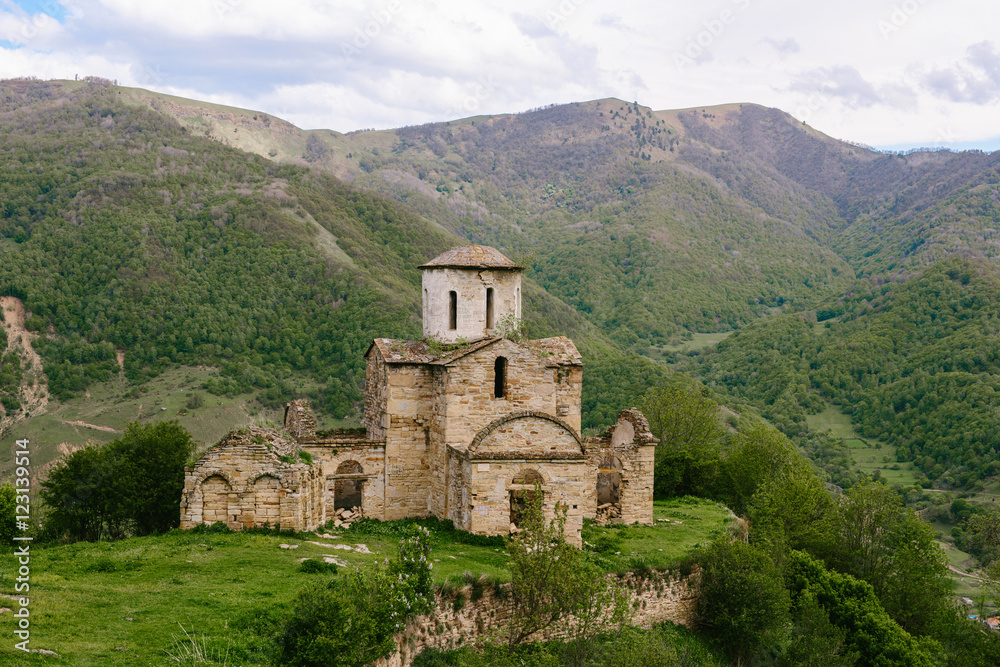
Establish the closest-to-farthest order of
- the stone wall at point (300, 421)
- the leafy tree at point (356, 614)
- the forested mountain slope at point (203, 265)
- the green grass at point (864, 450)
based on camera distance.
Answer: the leafy tree at point (356, 614) < the stone wall at point (300, 421) < the green grass at point (864, 450) < the forested mountain slope at point (203, 265)

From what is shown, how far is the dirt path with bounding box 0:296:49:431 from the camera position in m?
63.2

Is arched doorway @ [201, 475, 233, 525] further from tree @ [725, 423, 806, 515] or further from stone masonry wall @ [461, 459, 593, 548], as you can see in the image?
tree @ [725, 423, 806, 515]

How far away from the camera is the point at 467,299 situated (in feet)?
75.1

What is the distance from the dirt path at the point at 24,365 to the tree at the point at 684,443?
53428 mm

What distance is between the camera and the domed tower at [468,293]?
2283cm

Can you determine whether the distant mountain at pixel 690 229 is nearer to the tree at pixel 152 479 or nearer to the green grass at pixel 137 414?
the green grass at pixel 137 414

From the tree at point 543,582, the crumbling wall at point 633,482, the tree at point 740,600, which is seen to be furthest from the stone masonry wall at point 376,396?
the tree at point 740,600

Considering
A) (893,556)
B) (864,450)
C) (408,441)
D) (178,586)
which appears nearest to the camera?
(178,586)

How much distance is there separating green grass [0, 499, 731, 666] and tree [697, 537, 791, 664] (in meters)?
1.81

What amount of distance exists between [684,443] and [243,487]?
2420 cm

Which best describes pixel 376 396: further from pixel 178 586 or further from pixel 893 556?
pixel 893 556

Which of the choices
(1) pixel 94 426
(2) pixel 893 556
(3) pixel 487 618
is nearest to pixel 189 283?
(1) pixel 94 426

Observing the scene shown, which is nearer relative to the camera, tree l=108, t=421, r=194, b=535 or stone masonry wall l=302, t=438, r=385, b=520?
tree l=108, t=421, r=194, b=535

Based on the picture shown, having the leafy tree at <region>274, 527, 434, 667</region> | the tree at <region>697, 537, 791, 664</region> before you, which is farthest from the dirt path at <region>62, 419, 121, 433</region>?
the leafy tree at <region>274, 527, 434, 667</region>
